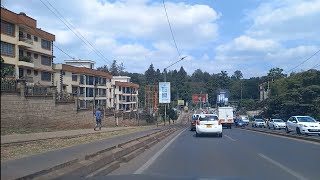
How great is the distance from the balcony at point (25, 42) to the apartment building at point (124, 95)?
46930 mm

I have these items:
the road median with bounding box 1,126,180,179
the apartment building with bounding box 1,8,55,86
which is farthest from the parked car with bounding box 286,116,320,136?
the apartment building with bounding box 1,8,55,86

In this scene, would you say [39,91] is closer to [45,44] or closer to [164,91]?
[45,44]

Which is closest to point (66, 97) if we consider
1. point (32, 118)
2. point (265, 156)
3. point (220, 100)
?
point (32, 118)

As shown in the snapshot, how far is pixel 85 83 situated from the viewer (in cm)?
8000

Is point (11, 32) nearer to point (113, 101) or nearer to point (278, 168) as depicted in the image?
point (278, 168)

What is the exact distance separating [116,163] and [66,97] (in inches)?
1082

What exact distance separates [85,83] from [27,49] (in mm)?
27572

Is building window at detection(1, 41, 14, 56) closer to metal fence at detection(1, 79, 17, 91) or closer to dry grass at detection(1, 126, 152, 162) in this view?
metal fence at detection(1, 79, 17, 91)

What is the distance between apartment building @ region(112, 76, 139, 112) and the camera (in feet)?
337

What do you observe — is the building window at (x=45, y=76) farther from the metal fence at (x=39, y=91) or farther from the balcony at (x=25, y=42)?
the metal fence at (x=39, y=91)

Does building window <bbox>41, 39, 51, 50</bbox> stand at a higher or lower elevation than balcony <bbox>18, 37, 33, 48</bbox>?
higher

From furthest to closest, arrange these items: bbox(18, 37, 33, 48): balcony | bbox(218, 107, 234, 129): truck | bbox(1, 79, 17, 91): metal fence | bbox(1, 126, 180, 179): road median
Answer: bbox(218, 107, 234, 129): truck
bbox(18, 37, 33, 48): balcony
bbox(1, 79, 17, 91): metal fence
bbox(1, 126, 180, 179): road median

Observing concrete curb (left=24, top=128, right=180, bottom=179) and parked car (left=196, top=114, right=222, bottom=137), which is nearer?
concrete curb (left=24, top=128, right=180, bottom=179)

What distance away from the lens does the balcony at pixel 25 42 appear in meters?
50.2
